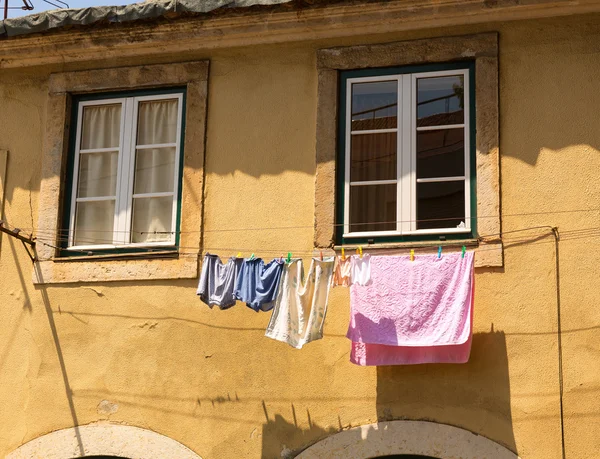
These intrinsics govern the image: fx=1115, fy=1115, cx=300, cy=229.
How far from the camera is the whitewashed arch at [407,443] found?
7953 mm

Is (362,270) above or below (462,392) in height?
above

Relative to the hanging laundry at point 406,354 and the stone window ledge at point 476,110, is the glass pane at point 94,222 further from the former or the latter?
the hanging laundry at point 406,354

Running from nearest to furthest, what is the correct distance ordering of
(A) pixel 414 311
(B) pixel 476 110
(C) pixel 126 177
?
1. (A) pixel 414 311
2. (B) pixel 476 110
3. (C) pixel 126 177

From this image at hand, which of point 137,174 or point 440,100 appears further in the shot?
point 137,174

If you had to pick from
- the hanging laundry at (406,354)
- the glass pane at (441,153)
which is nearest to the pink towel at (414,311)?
the hanging laundry at (406,354)

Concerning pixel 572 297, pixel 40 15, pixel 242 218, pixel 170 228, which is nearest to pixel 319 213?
pixel 242 218

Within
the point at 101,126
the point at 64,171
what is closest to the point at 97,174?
the point at 64,171

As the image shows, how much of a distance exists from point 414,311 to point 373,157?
1463 mm

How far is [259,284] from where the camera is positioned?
27.2 feet

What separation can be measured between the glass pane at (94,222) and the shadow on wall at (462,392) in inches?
109

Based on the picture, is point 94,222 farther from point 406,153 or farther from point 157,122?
point 406,153

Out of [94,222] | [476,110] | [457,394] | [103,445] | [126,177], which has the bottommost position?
[103,445]

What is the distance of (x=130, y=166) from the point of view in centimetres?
947

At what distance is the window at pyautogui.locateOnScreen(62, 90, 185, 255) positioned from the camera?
9359mm
